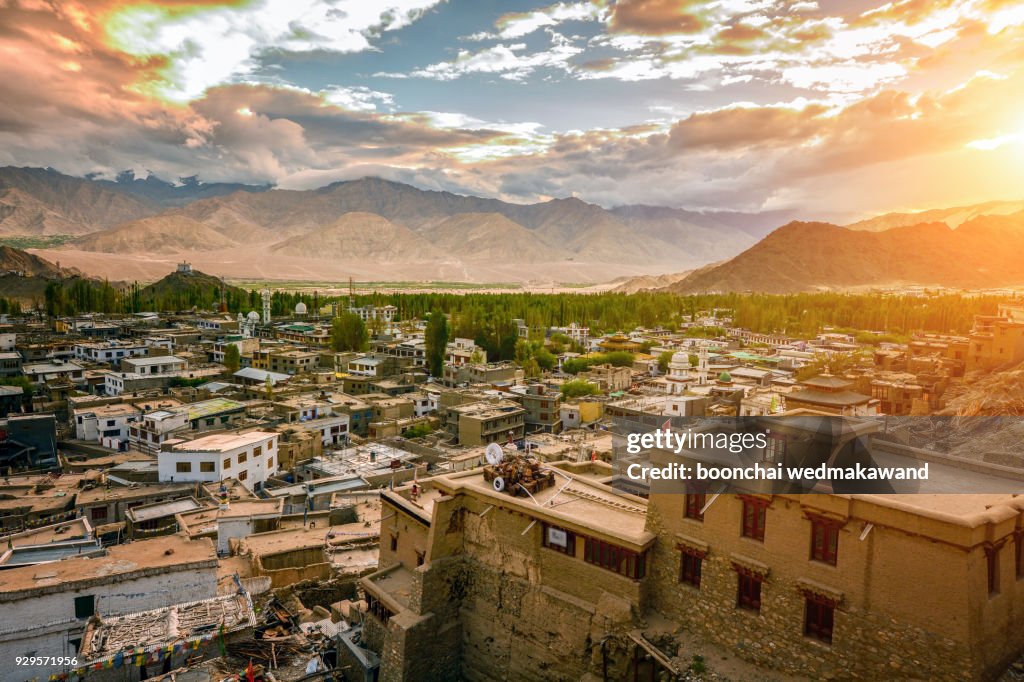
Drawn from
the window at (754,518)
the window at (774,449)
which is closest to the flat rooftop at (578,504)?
the window at (754,518)

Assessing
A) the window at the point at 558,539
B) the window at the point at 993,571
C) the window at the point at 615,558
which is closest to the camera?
the window at the point at 993,571

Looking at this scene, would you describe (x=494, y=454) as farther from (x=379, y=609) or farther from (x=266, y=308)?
(x=266, y=308)

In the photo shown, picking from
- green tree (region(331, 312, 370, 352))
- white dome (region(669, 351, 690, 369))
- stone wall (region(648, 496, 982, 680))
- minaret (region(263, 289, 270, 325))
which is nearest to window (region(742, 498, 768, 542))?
stone wall (region(648, 496, 982, 680))

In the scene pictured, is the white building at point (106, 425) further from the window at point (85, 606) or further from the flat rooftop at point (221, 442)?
the window at point (85, 606)

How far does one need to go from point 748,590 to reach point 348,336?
62059 mm

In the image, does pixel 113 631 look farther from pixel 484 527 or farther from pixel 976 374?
pixel 976 374

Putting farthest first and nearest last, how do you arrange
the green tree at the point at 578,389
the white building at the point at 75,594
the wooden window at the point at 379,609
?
1. the green tree at the point at 578,389
2. the wooden window at the point at 379,609
3. the white building at the point at 75,594

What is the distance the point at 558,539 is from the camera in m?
13.1

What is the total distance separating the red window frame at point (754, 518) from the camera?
10672 millimetres

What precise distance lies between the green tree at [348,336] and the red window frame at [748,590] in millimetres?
61389

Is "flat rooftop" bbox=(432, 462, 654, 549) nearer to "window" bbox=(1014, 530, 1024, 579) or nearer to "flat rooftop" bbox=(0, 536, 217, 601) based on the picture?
"window" bbox=(1014, 530, 1024, 579)
